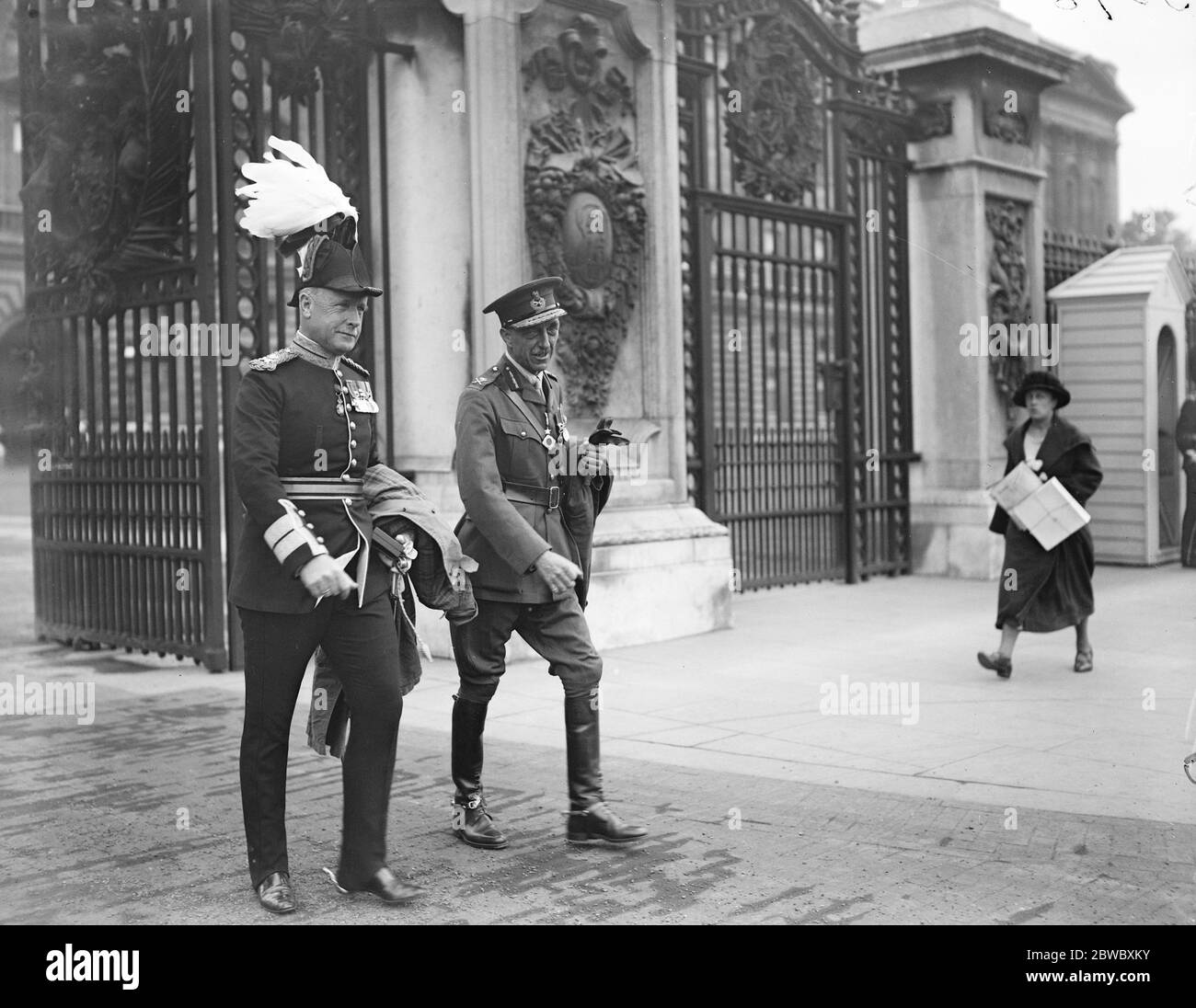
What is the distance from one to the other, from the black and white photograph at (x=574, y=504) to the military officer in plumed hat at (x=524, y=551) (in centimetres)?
2

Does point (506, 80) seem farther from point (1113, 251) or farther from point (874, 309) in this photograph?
point (1113, 251)

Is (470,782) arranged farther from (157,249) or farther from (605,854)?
(157,249)

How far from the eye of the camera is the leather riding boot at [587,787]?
530 cm

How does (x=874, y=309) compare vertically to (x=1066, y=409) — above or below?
above

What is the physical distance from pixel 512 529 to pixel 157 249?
502cm

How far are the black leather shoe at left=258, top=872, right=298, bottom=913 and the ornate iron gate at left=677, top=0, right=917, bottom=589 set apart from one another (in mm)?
7381

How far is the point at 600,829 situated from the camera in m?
5.30

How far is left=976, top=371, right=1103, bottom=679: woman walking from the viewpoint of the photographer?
8.84m

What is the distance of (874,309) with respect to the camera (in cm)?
1414

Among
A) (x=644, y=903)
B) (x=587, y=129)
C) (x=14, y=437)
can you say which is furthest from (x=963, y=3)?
(x=14, y=437)

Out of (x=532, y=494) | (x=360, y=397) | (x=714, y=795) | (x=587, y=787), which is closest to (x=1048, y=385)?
(x=714, y=795)

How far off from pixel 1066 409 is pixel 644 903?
1120 cm

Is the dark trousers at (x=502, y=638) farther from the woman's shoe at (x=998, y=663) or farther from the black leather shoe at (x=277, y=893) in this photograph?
the woman's shoe at (x=998, y=663)

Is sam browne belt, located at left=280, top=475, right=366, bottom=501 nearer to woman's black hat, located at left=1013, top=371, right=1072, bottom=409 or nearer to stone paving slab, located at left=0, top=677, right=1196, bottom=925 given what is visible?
stone paving slab, located at left=0, top=677, right=1196, bottom=925
